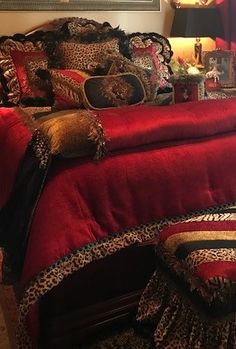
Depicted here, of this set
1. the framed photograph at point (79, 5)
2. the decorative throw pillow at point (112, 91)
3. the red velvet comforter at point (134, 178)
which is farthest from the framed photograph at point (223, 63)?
the red velvet comforter at point (134, 178)

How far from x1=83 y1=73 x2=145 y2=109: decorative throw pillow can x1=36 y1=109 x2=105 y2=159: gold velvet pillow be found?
79 centimetres

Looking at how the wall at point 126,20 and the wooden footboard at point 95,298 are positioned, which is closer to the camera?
the wooden footboard at point 95,298

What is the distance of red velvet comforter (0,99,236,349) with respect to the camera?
1.48 meters

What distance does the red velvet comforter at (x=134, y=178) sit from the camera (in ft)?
4.87

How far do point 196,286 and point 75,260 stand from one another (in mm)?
454

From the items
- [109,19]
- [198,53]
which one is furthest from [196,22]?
[109,19]

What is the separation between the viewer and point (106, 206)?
157 cm

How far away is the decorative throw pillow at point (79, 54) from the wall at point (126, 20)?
0.44 meters

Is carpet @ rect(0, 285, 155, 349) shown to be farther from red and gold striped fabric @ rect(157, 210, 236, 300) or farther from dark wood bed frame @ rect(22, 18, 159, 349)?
red and gold striped fabric @ rect(157, 210, 236, 300)

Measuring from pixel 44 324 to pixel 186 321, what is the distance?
0.55m

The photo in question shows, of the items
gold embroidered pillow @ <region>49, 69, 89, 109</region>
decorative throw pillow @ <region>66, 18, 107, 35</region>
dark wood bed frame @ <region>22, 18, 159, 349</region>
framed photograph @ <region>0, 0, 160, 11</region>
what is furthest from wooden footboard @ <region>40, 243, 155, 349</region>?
framed photograph @ <region>0, 0, 160, 11</region>

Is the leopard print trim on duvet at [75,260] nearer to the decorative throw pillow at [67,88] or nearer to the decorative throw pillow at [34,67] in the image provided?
the decorative throw pillow at [67,88]

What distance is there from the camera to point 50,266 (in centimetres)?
144

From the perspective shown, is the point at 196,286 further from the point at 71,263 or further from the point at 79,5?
the point at 79,5
